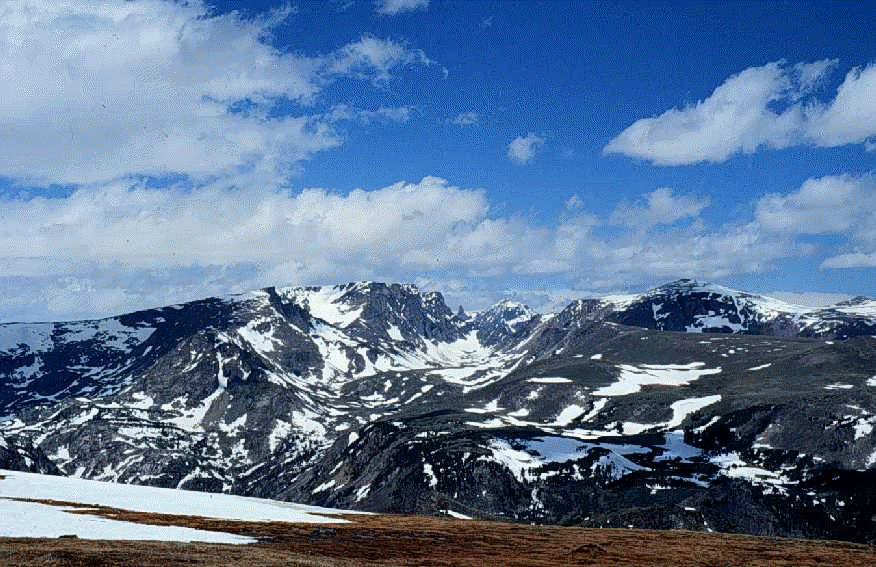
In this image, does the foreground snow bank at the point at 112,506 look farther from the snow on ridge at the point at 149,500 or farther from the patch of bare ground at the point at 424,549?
the patch of bare ground at the point at 424,549

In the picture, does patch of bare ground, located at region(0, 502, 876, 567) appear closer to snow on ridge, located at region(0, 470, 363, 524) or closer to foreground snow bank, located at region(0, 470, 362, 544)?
foreground snow bank, located at region(0, 470, 362, 544)

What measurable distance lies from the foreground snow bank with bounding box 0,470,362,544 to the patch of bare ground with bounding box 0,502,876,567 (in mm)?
5241

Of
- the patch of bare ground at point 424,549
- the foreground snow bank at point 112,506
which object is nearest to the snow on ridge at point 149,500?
the foreground snow bank at point 112,506

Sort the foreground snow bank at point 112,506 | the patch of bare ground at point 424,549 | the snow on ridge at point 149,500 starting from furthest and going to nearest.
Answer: the snow on ridge at point 149,500 < the foreground snow bank at point 112,506 < the patch of bare ground at point 424,549

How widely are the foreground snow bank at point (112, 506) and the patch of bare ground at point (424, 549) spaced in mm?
5241

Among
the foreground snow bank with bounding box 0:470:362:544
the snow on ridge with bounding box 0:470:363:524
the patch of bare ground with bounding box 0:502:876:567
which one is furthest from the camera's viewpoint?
the snow on ridge with bounding box 0:470:363:524

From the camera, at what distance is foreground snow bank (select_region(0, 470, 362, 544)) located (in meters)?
68.2

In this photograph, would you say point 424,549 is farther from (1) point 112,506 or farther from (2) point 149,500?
(2) point 149,500

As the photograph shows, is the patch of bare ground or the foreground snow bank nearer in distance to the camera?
the patch of bare ground

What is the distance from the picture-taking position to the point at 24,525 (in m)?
67.3

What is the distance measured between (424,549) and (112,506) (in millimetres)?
44712

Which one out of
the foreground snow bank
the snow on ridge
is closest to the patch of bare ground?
the foreground snow bank

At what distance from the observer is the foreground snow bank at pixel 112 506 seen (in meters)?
68.2

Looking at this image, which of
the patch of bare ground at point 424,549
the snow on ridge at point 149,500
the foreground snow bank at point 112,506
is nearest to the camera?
the patch of bare ground at point 424,549
